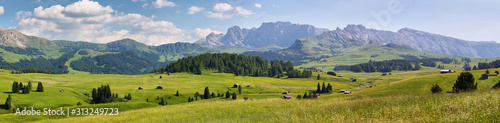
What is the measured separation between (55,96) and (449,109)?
466ft

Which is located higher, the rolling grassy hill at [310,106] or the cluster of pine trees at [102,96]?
the rolling grassy hill at [310,106]

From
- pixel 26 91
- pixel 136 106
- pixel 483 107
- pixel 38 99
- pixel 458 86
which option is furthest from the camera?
pixel 26 91

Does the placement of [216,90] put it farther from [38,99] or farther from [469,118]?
[469,118]

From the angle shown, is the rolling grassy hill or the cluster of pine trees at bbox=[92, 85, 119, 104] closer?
the rolling grassy hill

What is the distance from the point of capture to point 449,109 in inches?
541

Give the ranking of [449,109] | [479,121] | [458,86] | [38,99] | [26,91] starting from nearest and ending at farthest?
[479,121] → [449,109] → [458,86] → [38,99] → [26,91]

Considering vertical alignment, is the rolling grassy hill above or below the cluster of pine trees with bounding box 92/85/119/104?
above

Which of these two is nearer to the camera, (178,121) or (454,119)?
(454,119)

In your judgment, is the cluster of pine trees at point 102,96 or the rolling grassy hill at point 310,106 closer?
the rolling grassy hill at point 310,106

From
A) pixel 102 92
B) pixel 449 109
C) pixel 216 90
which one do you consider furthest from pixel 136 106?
pixel 216 90

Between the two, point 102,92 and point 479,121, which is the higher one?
point 479,121

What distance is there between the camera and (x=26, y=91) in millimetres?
114000

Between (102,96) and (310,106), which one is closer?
(310,106)

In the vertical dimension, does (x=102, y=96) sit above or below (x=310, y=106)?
below
